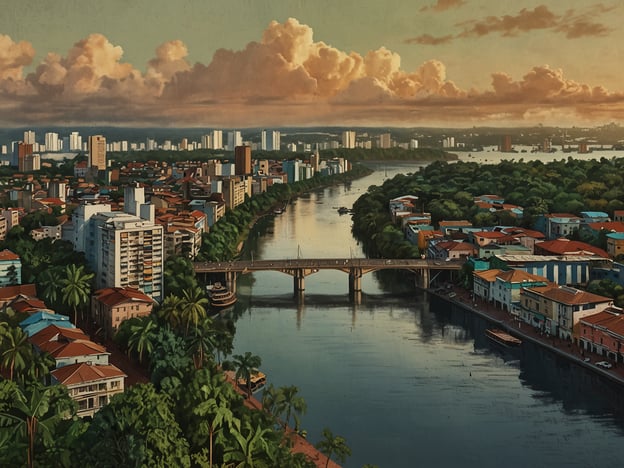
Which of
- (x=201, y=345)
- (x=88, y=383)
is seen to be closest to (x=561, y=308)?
(x=201, y=345)

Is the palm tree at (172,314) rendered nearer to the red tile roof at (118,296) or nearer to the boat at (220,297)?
the red tile roof at (118,296)

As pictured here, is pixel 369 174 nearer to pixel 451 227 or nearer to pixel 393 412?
pixel 451 227

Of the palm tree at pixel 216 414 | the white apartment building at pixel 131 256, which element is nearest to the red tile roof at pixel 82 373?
the palm tree at pixel 216 414

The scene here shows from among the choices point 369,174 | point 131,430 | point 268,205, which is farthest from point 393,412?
point 369,174

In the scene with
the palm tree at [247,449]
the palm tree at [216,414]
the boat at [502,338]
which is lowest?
the palm tree at [247,449]

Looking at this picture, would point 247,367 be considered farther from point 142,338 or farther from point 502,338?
point 502,338

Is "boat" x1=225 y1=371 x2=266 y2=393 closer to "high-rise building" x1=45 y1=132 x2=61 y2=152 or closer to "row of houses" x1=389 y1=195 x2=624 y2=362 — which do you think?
"row of houses" x1=389 y1=195 x2=624 y2=362
